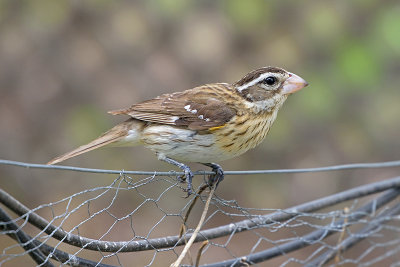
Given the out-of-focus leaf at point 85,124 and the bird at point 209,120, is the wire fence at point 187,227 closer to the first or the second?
the bird at point 209,120

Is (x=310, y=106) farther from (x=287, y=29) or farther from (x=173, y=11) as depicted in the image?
(x=173, y=11)

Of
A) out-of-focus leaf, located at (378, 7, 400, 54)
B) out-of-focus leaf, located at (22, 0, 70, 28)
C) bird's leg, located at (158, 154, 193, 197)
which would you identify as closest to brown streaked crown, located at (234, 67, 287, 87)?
bird's leg, located at (158, 154, 193, 197)

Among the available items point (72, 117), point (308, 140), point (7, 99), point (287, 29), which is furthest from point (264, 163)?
point (7, 99)

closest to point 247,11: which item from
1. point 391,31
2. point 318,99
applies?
point 318,99

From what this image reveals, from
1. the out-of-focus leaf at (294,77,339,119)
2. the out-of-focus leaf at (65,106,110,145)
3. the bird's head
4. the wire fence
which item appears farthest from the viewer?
the out-of-focus leaf at (294,77,339,119)

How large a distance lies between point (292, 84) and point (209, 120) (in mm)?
417

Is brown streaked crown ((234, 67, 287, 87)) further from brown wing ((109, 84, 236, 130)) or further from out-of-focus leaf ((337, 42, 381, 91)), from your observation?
out-of-focus leaf ((337, 42, 381, 91))

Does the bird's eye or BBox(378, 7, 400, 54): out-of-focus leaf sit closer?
the bird's eye

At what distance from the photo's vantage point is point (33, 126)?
200 inches

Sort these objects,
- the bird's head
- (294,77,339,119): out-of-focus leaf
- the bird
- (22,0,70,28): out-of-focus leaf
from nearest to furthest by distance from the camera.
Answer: the bird, the bird's head, (22,0,70,28): out-of-focus leaf, (294,77,339,119): out-of-focus leaf

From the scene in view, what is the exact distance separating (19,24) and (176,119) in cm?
231

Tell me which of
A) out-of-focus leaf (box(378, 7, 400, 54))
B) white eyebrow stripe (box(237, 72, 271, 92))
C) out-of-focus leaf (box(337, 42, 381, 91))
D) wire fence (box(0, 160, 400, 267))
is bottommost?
wire fence (box(0, 160, 400, 267))

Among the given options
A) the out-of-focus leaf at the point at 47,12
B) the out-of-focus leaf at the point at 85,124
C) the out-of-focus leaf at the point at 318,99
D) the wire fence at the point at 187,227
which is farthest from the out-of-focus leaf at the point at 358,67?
the out-of-focus leaf at the point at 47,12

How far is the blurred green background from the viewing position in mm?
4969
